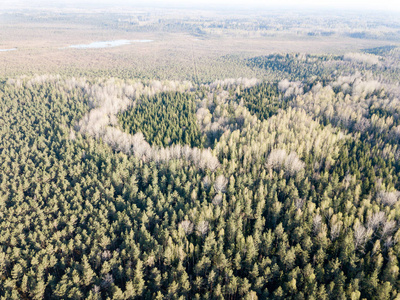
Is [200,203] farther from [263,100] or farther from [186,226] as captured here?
[263,100]

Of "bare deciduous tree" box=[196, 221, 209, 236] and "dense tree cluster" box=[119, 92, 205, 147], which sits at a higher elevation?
"dense tree cluster" box=[119, 92, 205, 147]

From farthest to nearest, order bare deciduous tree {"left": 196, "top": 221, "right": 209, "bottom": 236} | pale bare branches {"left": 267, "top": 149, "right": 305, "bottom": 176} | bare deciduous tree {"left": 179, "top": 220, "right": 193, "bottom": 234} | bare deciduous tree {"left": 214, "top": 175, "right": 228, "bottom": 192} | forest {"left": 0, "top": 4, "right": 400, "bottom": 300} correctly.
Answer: pale bare branches {"left": 267, "top": 149, "right": 305, "bottom": 176} → bare deciduous tree {"left": 214, "top": 175, "right": 228, "bottom": 192} → bare deciduous tree {"left": 179, "top": 220, "right": 193, "bottom": 234} → bare deciduous tree {"left": 196, "top": 221, "right": 209, "bottom": 236} → forest {"left": 0, "top": 4, "right": 400, "bottom": 300}

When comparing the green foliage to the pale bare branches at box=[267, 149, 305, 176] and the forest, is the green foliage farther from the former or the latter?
the pale bare branches at box=[267, 149, 305, 176]

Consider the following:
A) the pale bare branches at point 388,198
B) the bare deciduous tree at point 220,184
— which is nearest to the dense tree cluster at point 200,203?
the pale bare branches at point 388,198

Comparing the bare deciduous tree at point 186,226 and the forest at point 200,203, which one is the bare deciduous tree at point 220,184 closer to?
the forest at point 200,203

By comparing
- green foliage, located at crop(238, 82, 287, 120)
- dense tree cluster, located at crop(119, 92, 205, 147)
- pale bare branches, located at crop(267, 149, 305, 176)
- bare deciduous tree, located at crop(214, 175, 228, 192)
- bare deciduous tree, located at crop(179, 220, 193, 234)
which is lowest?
bare deciduous tree, located at crop(179, 220, 193, 234)

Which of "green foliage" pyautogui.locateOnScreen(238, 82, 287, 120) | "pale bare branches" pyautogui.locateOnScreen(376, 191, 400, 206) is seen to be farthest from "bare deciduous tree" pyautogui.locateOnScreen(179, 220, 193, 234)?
"green foliage" pyautogui.locateOnScreen(238, 82, 287, 120)

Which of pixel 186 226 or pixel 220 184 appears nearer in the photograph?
pixel 186 226

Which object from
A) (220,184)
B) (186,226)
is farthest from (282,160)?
(186,226)

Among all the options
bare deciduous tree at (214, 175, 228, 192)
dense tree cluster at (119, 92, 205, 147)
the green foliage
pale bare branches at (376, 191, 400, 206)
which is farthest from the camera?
the green foliage

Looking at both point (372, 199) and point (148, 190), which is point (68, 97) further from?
point (372, 199)
